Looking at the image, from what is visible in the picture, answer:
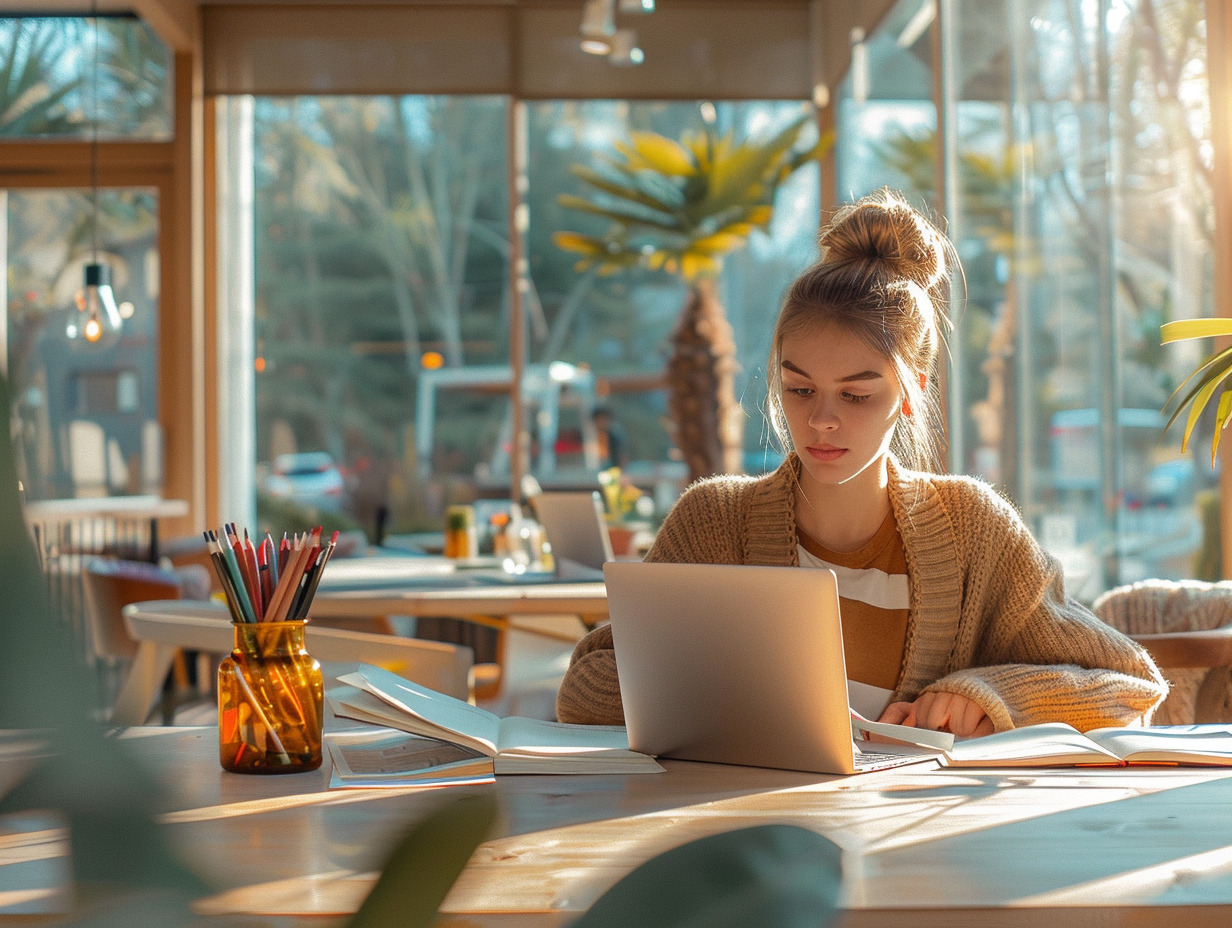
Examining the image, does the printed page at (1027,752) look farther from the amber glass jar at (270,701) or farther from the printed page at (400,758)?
the amber glass jar at (270,701)

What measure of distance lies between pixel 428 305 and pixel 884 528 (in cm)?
552

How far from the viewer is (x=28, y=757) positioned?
0.18 meters

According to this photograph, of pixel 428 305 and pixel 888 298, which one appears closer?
pixel 888 298

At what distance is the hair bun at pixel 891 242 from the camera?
183cm

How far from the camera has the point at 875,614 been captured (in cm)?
172

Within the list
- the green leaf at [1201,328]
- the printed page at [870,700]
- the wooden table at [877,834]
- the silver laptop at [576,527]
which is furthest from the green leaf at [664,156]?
the wooden table at [877,834]

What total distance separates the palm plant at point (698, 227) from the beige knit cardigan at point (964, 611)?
4.26 meters

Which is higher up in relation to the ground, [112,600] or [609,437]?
[609,437]

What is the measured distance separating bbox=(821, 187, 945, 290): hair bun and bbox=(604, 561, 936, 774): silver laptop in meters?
0.78

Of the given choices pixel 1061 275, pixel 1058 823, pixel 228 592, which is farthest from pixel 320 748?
pixel 1061 275

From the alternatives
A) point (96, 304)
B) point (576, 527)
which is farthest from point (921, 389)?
point (96, 304)

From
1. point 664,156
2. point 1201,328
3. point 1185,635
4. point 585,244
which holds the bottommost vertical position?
point 1185,635

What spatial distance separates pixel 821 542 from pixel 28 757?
5.44 feet

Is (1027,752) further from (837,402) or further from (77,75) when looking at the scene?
(77,75)
